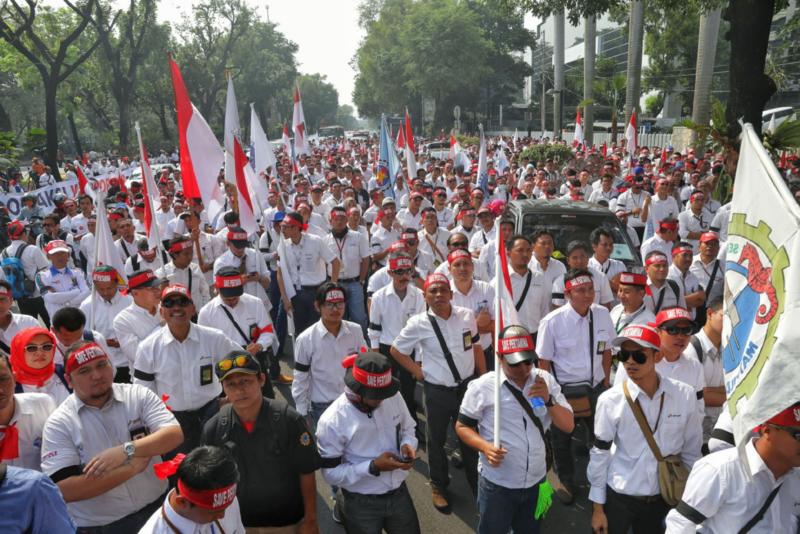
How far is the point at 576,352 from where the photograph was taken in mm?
4766

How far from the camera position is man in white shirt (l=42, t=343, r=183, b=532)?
117 inches

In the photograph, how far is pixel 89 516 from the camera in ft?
10.4

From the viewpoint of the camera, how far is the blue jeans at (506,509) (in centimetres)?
352

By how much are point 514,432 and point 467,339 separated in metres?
1.32

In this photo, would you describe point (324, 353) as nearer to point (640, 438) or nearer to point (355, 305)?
point (640, 438)

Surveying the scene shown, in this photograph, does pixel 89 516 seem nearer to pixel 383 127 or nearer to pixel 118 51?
pixel 383 127

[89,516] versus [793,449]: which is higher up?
[793,449]

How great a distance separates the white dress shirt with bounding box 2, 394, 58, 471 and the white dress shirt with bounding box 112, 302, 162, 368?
1.51 m

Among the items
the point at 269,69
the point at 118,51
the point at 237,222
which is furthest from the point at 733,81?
the point at 269,69

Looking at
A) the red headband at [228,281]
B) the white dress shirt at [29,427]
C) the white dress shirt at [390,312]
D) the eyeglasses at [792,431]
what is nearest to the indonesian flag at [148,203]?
the red headband at [228,281]

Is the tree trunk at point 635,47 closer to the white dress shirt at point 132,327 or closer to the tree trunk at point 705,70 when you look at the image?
the tree trunk at point 705,70

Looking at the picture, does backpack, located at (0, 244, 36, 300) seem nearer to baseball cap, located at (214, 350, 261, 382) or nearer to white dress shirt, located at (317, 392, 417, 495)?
baseball cap, located at (214, 350, 261, 382)

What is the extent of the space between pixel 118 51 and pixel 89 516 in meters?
38.0

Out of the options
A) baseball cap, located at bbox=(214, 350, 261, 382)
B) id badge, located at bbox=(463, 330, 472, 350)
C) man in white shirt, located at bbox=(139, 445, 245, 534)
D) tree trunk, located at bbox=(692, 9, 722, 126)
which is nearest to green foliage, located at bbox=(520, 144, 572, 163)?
A: tree trunk, located at bbox=(692, 9, 722, 126)
